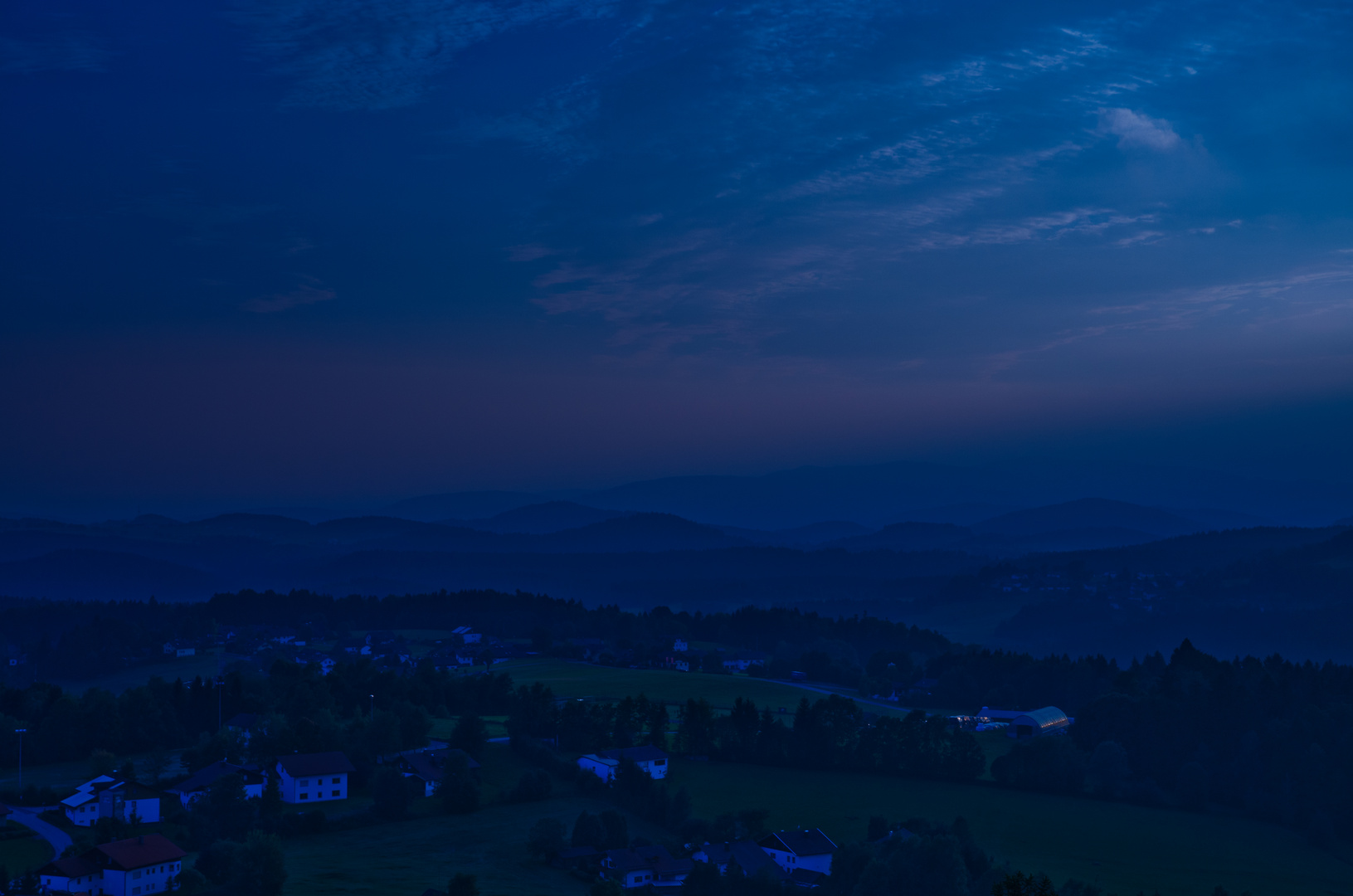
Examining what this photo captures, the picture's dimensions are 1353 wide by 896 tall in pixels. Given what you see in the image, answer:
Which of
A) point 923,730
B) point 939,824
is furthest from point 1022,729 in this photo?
point 939,824

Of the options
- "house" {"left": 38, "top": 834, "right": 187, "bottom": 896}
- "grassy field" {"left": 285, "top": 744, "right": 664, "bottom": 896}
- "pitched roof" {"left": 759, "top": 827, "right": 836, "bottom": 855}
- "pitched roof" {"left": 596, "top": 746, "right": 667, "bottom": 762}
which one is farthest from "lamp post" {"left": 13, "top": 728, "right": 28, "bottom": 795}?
"pitched roof" {"left": 759, "top": 827, "right": 836, "bottom": 855}

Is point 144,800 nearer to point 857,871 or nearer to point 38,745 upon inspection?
point 38,745

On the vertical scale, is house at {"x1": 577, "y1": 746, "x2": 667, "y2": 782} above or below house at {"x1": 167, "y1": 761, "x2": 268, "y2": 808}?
below

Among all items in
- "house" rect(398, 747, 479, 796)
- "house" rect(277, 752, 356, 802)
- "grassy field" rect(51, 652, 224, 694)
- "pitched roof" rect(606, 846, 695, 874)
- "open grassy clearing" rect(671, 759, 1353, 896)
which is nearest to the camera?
"pitched roof" rect(606, 846, 695, 874)

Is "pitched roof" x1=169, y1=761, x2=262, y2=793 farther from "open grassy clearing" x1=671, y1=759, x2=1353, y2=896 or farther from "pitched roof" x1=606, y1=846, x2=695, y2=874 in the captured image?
"open grassy clearing" x1=671, y1=759, x2=1353, y2=896

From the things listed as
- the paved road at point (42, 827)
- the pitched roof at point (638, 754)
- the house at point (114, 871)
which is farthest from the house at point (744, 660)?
the house at point (114, 871)

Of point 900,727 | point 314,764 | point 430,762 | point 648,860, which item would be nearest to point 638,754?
point 430,762
